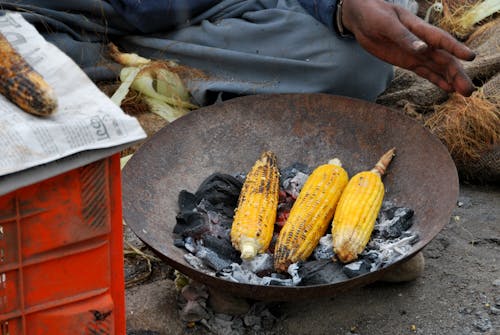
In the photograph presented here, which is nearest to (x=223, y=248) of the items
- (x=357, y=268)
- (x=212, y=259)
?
(x=212, y=259)

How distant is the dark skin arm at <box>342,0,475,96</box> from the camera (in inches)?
110

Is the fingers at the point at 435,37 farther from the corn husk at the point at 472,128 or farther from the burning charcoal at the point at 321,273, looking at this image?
the burning charcoal at the point at 321,273

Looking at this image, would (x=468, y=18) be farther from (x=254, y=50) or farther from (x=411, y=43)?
(x=411, y=43)

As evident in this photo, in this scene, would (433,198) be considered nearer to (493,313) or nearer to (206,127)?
(493,313)

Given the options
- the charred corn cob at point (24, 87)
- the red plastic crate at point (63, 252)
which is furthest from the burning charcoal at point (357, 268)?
the charred corn cob at point (24, 87)

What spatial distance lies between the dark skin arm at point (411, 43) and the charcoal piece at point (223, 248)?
1.02 meters

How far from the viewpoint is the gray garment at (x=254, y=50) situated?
356cm

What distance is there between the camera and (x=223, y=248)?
257 centimetres

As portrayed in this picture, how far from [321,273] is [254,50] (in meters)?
1.62

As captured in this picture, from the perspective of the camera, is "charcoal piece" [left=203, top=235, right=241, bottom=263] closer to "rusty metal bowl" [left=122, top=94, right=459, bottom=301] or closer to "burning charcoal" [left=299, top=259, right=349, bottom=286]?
"rusty metal bowl" [left=122, top=94, right=459, bottom=301]

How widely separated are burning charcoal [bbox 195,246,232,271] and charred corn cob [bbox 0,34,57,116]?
3.23ft

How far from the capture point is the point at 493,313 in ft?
8.55

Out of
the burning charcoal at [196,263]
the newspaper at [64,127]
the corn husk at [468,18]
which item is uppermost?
the newspaper at [64,127]

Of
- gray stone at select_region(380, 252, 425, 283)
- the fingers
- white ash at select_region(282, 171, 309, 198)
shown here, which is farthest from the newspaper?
the fingers
